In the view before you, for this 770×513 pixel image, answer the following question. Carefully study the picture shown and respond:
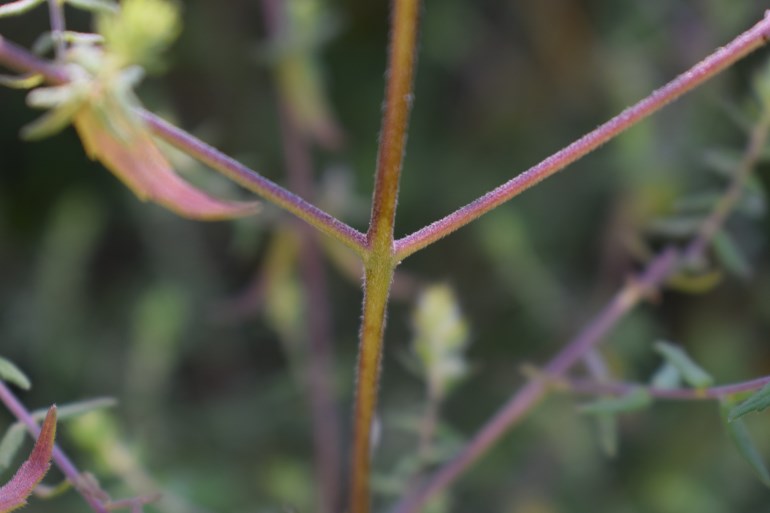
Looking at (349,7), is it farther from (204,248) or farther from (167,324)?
(167,324)

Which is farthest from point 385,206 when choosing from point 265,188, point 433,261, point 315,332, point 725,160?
point 433,261

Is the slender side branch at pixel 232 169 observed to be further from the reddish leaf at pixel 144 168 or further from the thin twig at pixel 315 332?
the thin twig at pixel 315 332

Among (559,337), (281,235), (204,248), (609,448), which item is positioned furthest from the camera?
(204,248)

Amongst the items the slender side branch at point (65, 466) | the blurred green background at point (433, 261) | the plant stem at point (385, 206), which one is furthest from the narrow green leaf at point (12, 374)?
the blurred green background at point (433, 261)

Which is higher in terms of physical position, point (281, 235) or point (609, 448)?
point (281, 235)

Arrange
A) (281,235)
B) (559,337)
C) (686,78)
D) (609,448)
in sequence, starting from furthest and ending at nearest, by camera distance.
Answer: (559,337)
(281,235)
(609,448)
(686,78)

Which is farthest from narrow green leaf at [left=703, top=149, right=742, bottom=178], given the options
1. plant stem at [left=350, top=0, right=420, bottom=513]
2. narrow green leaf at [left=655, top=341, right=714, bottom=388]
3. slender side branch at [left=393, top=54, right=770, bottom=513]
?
plant stem at [left=350, top=0, right=420, bottom=513]

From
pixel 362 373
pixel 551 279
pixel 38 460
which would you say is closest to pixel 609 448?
pixel 362 373
